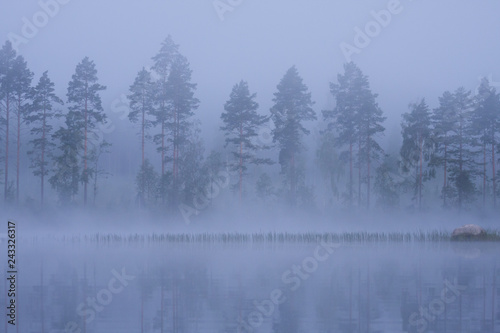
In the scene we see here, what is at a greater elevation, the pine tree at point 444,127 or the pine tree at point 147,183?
the pine tree at point 444,127

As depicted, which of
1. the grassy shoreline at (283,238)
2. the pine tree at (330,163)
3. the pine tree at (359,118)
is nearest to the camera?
the grassy shoreline at (283,238)

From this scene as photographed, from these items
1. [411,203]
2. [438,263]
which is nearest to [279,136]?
[411,203]

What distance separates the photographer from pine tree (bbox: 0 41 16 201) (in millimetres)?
49906

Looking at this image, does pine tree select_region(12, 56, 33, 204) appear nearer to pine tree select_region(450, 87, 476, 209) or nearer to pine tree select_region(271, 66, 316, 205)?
pine tree select_region(271, 66, 316, 205)

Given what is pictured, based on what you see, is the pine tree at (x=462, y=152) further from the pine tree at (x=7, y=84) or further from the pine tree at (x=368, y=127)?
the pine tree at (x=7, y=84)

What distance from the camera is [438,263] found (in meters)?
23.9

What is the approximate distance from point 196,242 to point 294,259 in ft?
37.7

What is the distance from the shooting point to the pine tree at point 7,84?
164ft

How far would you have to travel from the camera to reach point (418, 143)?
54.5m

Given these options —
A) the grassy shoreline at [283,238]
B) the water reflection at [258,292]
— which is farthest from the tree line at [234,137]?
the water reflection at [258,292]

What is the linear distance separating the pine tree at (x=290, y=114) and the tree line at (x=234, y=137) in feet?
0.28

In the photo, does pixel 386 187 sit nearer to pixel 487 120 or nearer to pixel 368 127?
pixel 368 127

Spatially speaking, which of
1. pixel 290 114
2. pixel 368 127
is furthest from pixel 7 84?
pixel 368 127

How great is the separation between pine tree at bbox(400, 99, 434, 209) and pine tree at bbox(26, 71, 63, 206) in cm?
3013
